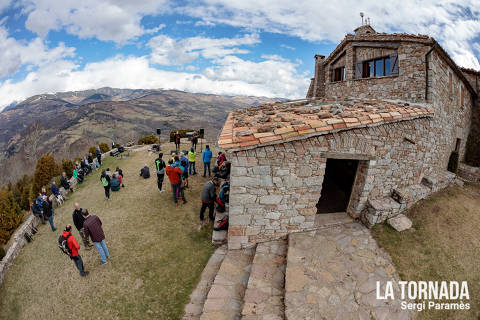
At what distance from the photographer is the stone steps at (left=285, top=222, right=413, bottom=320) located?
4383 millimetres

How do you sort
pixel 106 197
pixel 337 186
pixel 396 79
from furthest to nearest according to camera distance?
pixel 106 197 < pixel 337 186 < pixel 396 79

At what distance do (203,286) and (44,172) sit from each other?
62.6 ft

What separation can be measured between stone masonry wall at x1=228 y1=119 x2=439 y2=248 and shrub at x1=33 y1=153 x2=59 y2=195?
1865cm

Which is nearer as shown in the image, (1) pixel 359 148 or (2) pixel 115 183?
(1) pixel 359 148

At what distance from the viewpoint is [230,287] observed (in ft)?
17.1

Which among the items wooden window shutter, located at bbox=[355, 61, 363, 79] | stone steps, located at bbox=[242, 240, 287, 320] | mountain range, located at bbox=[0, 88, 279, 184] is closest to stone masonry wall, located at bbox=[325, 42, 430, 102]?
wooden window shutter, located at bbox=[355, 61, 363, 79]

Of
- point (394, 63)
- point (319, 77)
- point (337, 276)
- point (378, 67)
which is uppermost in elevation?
point (319, 77)

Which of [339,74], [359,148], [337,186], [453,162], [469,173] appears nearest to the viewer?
[359,148]

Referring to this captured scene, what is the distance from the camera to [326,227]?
A: 6.81 m

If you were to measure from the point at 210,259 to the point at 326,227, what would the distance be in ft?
11.9

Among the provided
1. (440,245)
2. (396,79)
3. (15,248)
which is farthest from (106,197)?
(396,79)

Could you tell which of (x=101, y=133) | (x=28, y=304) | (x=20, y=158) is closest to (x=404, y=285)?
(x=28, y=304)

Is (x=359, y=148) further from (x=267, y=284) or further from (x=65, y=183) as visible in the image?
(x=65, y=183)

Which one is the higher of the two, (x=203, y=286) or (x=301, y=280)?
(x=301, y=280)
